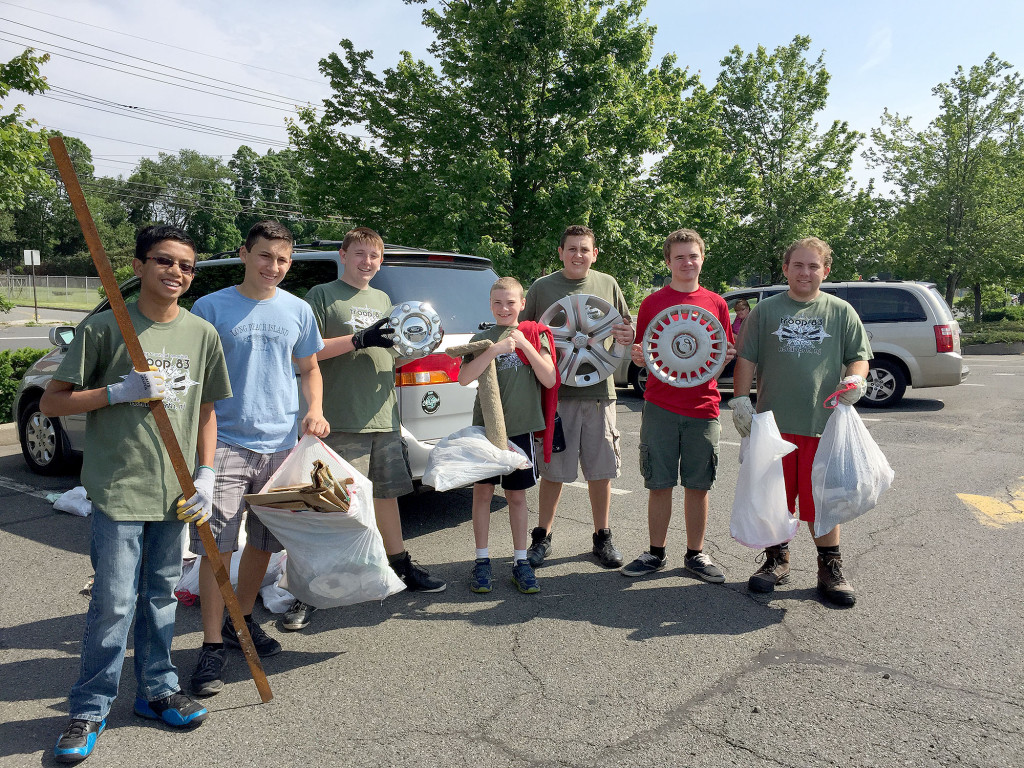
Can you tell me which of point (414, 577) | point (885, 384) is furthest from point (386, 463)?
point (885, 384)

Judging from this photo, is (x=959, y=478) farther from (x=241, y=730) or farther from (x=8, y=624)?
(x=8, y=624)

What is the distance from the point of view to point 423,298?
4.93 metres

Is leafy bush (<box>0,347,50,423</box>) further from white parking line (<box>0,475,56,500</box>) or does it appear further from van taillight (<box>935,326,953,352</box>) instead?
van taillight (<box>935,326,953,352</box>)

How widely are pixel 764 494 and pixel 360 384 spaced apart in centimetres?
218

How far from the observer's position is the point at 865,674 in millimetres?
3109

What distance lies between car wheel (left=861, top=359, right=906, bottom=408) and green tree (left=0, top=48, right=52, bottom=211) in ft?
38.5

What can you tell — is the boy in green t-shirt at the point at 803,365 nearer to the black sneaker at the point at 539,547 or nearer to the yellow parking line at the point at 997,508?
the black sneaker at the point at 539,547

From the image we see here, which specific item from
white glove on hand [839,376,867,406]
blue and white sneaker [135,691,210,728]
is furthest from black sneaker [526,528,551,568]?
blue and white sneaker [135,691,210,728]

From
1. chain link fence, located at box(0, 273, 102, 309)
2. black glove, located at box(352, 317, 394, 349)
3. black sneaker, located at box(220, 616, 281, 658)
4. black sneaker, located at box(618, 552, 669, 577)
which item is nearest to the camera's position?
black sneaker, located at box(220, 616, 281, 658)

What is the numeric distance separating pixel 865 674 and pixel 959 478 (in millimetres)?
4280

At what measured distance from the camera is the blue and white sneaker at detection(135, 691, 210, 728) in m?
2.76

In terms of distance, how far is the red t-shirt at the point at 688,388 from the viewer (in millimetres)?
4203

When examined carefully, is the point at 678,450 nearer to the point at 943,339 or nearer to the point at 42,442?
the point at 42,442

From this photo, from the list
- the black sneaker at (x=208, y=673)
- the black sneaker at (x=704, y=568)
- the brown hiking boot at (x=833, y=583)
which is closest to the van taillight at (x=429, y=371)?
the black sneaker at (x=704, y=568)
